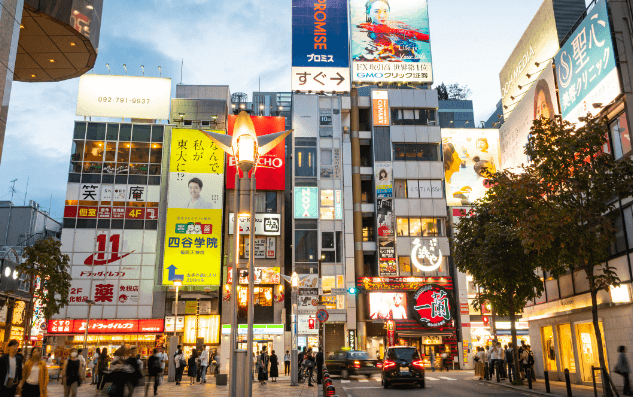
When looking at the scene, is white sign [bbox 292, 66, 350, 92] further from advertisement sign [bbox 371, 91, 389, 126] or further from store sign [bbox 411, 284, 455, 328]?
store sign [bbox 411, 284, 455, 328]

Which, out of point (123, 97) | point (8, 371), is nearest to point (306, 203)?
point (123, 97)

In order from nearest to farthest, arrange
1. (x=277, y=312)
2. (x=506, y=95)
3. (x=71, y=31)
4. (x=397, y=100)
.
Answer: (x=71, y=31)
(x=506, y=95)
(x=277, y=312)
(x=397, y=100)

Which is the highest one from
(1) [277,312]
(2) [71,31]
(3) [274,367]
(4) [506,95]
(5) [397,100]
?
(5) [397,100]

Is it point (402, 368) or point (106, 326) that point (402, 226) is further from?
point (402, 368)

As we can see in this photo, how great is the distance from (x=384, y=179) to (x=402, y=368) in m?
29.1

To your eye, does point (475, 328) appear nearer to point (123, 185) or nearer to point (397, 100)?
point (397, 100)

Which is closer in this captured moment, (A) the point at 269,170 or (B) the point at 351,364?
(B) the point at 351,364

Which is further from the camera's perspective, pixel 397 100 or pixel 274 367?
pixel 397 100

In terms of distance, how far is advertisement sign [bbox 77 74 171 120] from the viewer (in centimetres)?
4956

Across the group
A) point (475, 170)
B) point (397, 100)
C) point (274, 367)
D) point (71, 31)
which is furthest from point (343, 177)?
point (71, 31)

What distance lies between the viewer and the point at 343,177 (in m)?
50.1

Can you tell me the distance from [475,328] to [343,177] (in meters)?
18.2

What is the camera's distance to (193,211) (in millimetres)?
47156

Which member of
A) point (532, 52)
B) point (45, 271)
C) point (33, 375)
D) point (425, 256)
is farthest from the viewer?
point (425, 256)
